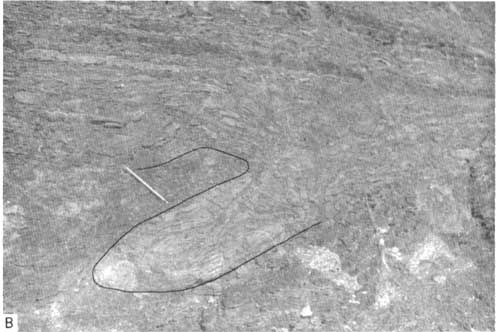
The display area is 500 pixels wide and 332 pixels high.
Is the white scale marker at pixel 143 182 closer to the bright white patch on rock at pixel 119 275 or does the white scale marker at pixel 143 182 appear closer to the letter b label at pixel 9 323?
the bright white patch on rock at pixel 119 275

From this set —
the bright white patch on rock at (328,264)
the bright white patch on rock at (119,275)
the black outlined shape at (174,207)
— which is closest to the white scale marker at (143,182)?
the black outlined shape at (174,207)

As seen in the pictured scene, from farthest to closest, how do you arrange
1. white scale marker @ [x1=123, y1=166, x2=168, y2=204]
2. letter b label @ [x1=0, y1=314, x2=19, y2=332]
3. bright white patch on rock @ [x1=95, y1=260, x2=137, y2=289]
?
white scale marker @ [x1=123, y1=166, x2=168, y2=204] < bright white patch on rock @ [x1=95, y1=260, x2=137, y2=289] < letter b label @ [x1=0, y1=314, x2=19, y2=332]

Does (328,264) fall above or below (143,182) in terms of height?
below

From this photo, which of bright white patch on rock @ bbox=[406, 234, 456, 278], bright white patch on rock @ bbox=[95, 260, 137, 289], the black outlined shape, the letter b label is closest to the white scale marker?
the black outlined shape

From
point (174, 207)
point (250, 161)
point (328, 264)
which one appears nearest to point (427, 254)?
point (328, 264)

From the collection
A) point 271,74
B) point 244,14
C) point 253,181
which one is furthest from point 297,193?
point 244,14

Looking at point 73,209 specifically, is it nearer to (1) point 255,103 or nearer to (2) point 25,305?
(2) point 25,305

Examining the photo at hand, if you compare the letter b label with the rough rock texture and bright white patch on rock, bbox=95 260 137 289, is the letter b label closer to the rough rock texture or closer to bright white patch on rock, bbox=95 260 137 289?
the rough rock texture

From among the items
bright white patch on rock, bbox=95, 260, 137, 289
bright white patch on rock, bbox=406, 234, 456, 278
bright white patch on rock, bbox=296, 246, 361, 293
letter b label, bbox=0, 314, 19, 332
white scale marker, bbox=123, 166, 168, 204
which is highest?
white scale marker, bbox=123, 166, 168, 204

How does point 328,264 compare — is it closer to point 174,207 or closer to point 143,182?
point 174,207

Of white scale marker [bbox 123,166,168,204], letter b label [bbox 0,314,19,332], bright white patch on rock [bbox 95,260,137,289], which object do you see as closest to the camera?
letter b label [bbox 0,314,19,332]
